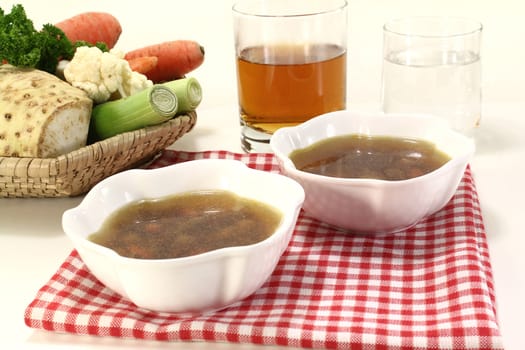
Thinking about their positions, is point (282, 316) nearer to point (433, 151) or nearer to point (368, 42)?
point (433, 151)

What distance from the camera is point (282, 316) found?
1.36 meters

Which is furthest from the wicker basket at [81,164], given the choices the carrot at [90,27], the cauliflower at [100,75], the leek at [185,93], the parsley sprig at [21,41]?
the carrot at [90,27]

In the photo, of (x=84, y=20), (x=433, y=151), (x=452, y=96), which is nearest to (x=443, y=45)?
(x=452, y=96)

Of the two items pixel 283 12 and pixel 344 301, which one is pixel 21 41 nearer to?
pixel 283 12

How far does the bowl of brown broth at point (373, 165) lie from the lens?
1.53 m

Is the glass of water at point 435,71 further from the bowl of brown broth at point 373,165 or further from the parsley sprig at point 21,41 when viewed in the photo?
the parsley sprig at point 21,41

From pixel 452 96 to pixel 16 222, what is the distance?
0.88 m

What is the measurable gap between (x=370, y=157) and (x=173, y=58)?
2.13 ft

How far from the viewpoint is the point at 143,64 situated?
6.72 feet

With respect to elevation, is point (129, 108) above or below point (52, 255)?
above

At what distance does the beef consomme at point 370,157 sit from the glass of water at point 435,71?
0.26 m

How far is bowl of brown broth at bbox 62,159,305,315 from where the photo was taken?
1.31 meters

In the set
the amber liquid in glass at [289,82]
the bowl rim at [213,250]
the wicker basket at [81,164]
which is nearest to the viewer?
the bowl rim at [213,250]

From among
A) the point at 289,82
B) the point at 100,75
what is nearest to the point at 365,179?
the point at 289,82
